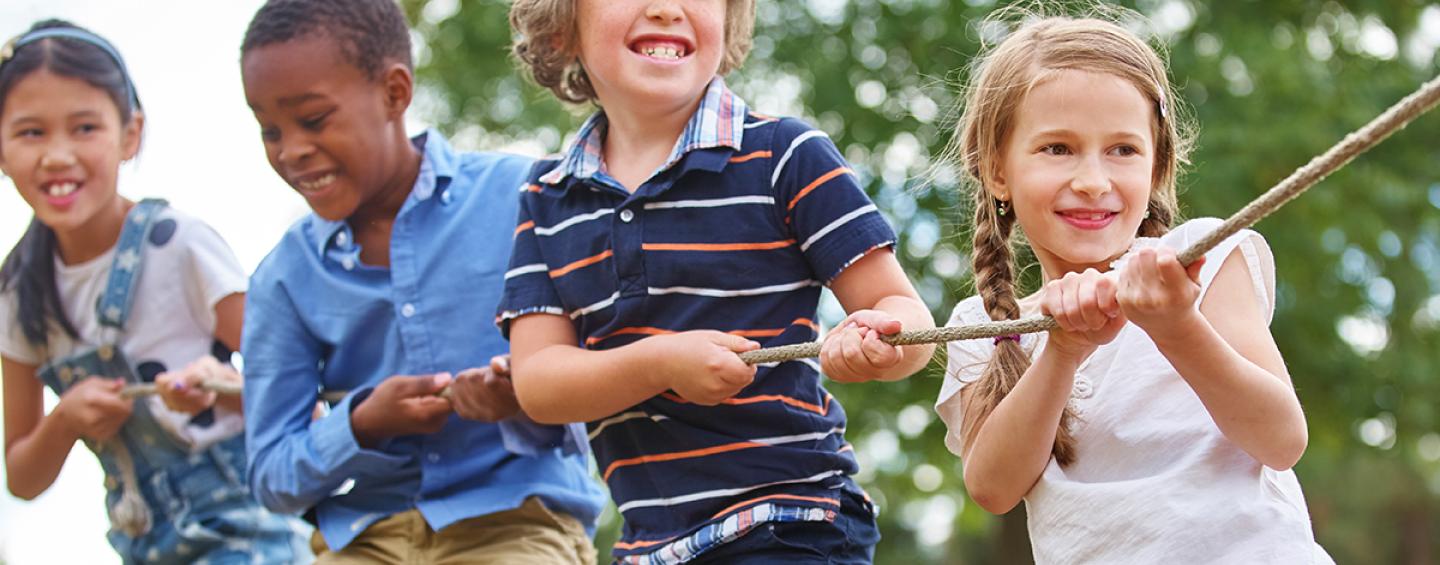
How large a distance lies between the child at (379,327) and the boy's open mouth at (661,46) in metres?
0.78

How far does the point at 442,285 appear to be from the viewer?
373 cm

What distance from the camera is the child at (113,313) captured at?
4.45 metres

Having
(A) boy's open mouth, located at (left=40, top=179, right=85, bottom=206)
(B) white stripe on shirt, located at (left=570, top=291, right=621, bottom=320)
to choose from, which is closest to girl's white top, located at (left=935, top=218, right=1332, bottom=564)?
(B) white stripe on shirt, located at (left=570, top=291, right=621, bottom=320)

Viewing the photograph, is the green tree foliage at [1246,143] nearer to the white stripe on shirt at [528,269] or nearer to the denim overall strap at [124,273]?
the denim overall strap at [124,273]

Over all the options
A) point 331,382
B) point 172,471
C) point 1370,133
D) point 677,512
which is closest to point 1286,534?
point 1370,133

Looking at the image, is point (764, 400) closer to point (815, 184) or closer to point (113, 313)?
point (815, 184)

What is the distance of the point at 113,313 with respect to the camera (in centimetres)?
449

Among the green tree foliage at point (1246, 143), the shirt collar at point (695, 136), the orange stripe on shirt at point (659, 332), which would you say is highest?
the shirt collar at point (695, 136)

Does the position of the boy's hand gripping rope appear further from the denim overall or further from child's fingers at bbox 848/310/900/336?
the denim overall

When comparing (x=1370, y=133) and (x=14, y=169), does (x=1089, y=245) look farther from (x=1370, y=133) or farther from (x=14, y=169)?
(x=14, y=169)

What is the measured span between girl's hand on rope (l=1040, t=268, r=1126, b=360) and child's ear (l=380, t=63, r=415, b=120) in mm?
2039

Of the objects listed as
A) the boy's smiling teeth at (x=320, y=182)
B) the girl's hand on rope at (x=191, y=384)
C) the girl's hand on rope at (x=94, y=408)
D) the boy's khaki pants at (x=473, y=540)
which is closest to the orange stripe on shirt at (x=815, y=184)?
the boy's khaki pants at (x=473, y=540)

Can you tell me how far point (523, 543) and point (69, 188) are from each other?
1765mm

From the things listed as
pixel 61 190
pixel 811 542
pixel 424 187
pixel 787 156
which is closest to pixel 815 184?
pixel 787 156
